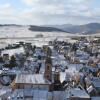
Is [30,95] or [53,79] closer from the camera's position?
[30,95]

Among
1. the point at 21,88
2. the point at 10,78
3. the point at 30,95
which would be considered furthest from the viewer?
the point at 10,78

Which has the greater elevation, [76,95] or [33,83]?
[33,83]

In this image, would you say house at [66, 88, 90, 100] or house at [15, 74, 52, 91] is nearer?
house at [66, 88, 90, 100]

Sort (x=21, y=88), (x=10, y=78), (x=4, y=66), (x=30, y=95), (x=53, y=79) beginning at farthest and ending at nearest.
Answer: (x=4, y=66)
(x=10, y=78)
(x=53, y=79)
(x=21, y=88)
(x=30, y=95)

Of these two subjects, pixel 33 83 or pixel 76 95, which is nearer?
pixel 76 95

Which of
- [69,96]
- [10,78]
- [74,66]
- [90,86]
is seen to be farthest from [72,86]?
[74,66]

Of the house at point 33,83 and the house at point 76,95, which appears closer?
the house at point 76,95

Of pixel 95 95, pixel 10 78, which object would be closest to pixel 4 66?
pixel 10 78

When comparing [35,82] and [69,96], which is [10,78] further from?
[69,96]

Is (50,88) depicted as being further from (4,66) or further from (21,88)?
(4,66)
